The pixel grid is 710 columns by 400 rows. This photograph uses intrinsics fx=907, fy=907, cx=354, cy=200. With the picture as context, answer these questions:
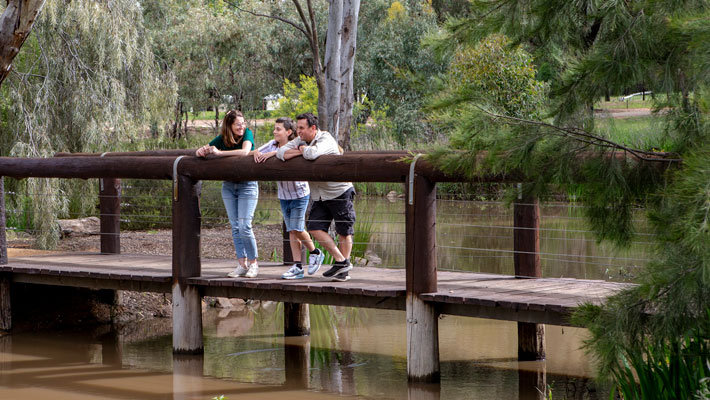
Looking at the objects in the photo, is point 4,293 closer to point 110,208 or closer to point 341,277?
point 110,208

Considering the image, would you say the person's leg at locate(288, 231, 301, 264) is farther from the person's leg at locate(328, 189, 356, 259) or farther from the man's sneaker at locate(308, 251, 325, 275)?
the person's leg at locate(328, 189, 356, 259)

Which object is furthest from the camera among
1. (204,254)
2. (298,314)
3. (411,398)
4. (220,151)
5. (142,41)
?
(142,41)

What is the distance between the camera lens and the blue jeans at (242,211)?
8.11 metres

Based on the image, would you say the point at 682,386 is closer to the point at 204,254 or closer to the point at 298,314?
the point at 298,314

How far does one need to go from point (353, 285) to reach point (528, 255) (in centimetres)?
165

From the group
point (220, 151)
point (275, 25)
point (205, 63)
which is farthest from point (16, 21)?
point (275, 25)

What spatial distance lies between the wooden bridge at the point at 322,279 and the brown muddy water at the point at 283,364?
1.11 ft

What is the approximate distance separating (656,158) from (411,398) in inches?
126

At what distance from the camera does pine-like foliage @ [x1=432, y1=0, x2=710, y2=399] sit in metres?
3.71

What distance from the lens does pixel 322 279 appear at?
788 cm

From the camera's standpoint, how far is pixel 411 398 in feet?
22.2

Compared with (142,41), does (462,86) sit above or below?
below

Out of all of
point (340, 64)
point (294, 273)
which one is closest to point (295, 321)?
point (294, 273)

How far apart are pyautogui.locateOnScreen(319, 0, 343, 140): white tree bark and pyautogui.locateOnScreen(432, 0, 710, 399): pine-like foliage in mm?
8211
